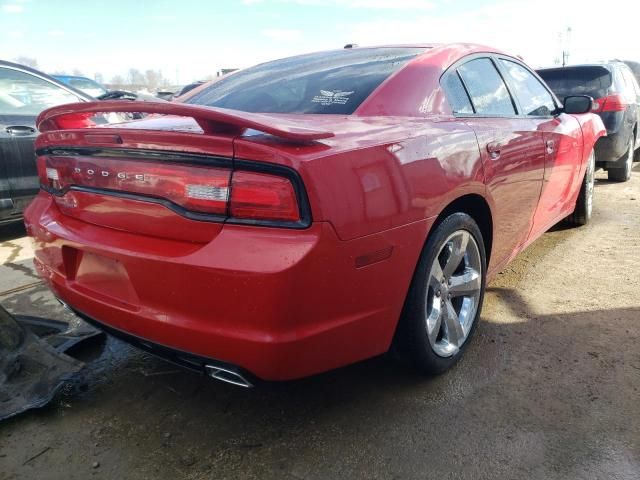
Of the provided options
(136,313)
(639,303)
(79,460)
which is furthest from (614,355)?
(79,460)

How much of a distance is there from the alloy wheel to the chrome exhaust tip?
825 millimetres

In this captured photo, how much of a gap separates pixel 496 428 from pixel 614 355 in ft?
2.97

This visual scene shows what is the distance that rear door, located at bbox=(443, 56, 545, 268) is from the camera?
2.55 m

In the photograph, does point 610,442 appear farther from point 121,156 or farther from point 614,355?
point 121,156

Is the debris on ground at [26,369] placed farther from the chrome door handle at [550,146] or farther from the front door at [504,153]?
the chrome door handle at [550,146]

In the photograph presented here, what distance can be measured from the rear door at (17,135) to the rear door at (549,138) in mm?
3853

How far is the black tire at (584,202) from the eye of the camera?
457 cm

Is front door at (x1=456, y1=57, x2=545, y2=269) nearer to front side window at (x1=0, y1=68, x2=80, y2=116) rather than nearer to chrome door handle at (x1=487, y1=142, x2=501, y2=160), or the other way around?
chrome door handle at (x1=487, y1=142, x2=501, y2=160)

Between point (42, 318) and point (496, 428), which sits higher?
point (42, 318)

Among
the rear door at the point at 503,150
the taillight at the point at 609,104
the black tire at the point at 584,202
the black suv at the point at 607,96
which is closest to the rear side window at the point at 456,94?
the rear door at the point at 503,150

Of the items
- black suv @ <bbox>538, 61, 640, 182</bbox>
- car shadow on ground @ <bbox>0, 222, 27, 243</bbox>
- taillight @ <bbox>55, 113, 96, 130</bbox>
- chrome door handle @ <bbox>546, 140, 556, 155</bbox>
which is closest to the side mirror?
chrome door handle @ <bbox>546, 140, 556, 155</bbox>

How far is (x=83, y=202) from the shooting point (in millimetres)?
2053

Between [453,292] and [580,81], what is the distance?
527cm

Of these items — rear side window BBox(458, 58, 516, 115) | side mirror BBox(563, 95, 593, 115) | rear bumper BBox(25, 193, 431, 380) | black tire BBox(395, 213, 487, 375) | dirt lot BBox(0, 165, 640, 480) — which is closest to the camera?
rear bumper BBox(25, 193, 431, 380)
